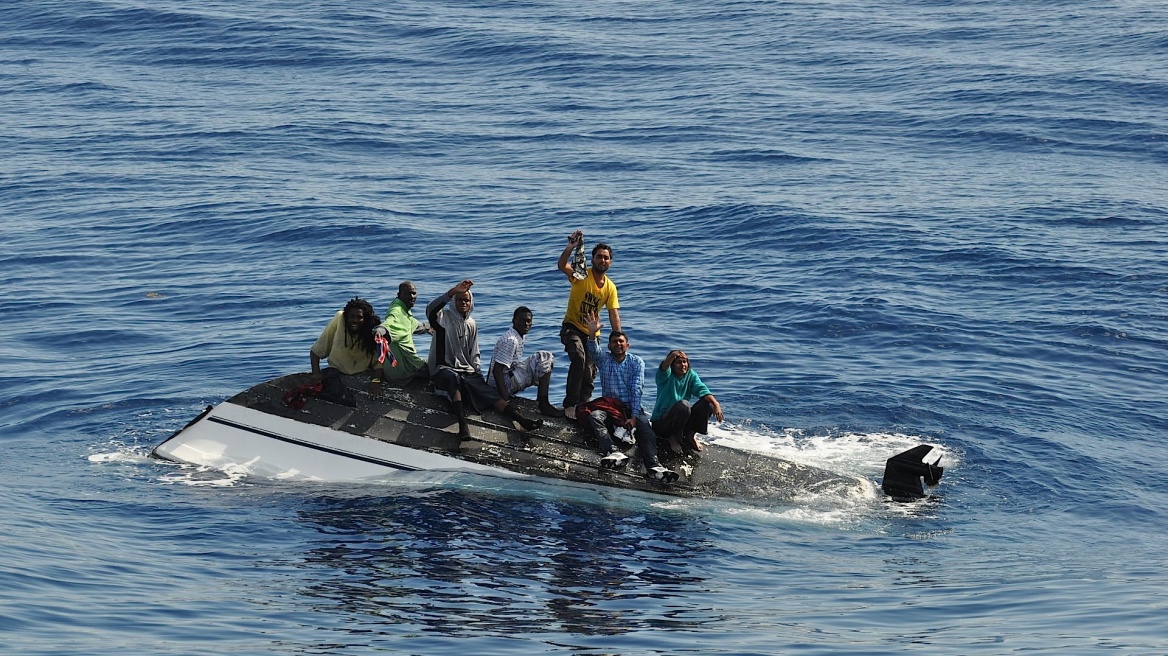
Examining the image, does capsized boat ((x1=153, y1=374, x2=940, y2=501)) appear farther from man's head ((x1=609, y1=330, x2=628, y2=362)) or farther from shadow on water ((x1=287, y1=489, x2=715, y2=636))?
man's head ((x1=609, y1=330, x2=628, y2=362))

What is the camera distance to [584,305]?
20.6 m

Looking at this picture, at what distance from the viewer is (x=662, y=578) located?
17.7 m

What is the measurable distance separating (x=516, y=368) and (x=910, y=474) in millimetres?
6462

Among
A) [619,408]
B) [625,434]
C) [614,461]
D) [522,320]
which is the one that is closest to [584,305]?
[522,320]

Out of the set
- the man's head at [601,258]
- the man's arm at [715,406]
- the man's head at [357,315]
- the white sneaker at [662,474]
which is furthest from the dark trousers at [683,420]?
the man's head at [357,315]

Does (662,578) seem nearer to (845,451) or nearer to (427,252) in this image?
(845,451)

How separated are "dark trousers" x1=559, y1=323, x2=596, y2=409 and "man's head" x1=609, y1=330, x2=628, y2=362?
547mm

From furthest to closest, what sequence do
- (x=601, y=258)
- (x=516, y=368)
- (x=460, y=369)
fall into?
(x=460, y=369), (x=516, y=368), (x=601, y=258)

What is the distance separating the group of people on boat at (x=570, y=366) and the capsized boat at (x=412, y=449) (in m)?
0.25

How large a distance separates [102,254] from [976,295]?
22.7 metres

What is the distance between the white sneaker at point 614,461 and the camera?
66.5 ft

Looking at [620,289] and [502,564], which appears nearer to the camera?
[502,564]

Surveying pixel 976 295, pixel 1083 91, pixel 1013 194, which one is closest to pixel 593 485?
pixel 976 295

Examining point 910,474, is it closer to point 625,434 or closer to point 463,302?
point 625,434
